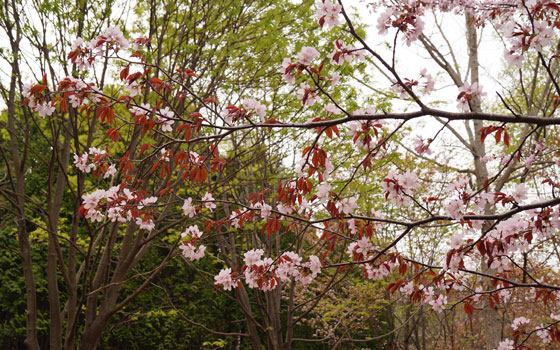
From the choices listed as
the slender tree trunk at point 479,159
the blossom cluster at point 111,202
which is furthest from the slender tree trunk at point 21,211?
the slender tree trunk at point 479,159

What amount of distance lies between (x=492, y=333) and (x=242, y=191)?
390 centimetres

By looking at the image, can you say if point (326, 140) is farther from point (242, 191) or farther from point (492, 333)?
point (492, 333)

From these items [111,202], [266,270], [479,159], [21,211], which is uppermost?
[479,159]

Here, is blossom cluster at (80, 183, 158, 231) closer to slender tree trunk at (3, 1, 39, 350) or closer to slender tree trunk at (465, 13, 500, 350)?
slender tree trunk at (3, 1, 39, 350)

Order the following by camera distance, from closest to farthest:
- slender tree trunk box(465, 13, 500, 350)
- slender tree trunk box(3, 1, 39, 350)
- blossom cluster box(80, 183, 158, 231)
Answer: blossom cluster box(80, 183, 158, 231) → slender tree trunk box(3, 1, 39, 350) → slender tree trunk box(465, 13, 500, 350)

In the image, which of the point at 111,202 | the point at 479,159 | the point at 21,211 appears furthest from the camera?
the point at 479,159

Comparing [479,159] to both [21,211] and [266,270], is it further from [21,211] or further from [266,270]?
[21,211]

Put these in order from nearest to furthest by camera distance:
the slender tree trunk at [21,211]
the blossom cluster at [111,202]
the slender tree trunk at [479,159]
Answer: the blossom cluster at [111,202] → the slender tree trunk at [21,211] → the slender tree trunk at [479,159]

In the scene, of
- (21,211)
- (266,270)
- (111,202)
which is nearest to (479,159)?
(266,270)

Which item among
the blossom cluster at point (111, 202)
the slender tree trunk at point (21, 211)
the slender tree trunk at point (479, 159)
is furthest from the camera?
the slender tree trunk at point (479, 159)

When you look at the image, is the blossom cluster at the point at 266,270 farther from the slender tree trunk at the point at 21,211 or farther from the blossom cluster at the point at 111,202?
the slender tree trunk at the point at 21,211

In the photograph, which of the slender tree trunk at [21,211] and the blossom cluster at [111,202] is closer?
the blossom cluster at [111,202]

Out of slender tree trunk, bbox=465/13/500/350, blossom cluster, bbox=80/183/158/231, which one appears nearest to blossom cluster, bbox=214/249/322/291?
blossom cluster, bbox=80/183/158/231

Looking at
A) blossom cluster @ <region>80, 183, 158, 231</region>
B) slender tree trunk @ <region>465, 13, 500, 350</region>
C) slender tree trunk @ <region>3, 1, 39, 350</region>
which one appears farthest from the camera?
slender tree trunk @ <region>465, 13, 500, 350</region>
